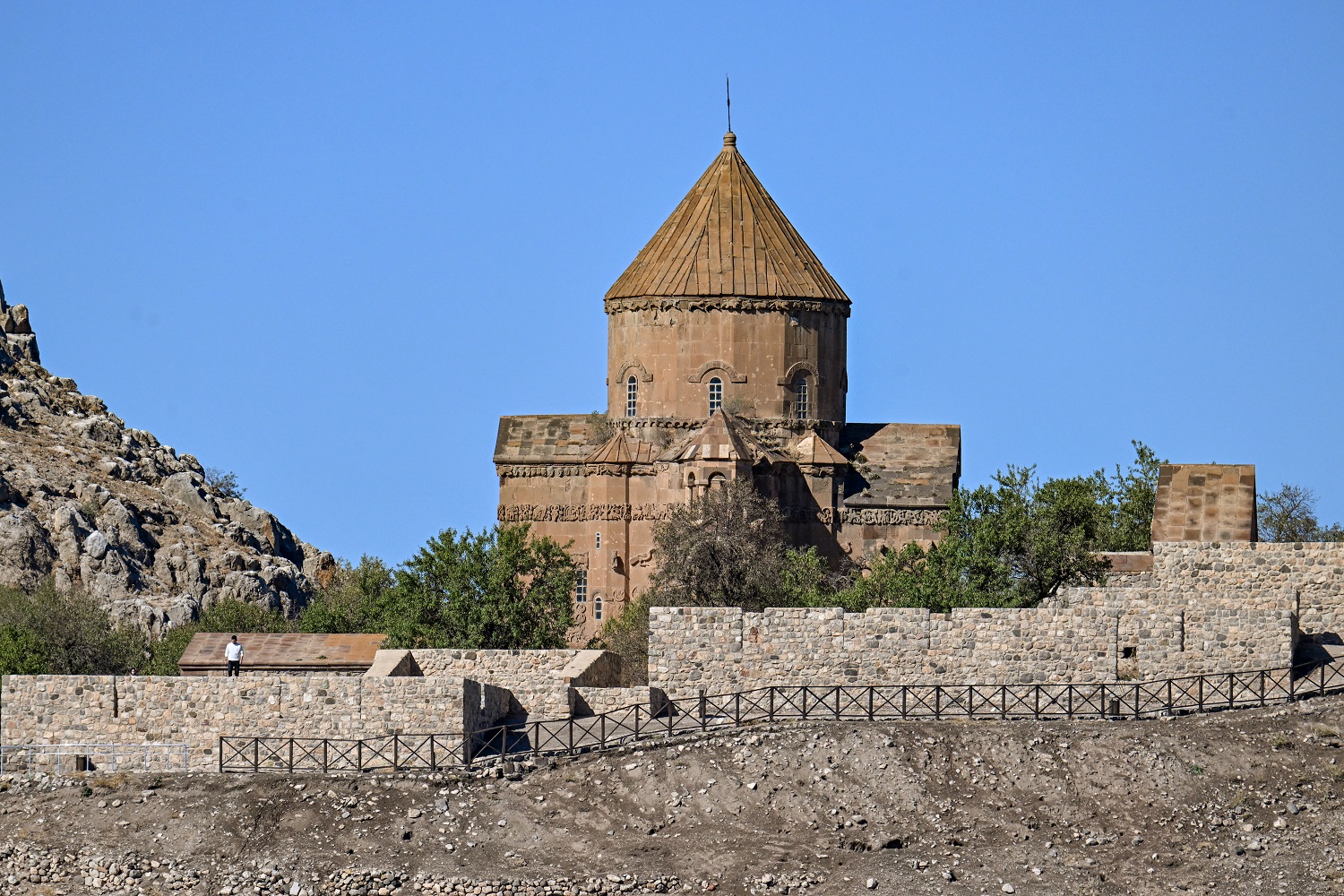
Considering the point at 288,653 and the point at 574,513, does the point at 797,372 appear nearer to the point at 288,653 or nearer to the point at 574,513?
the point at 574,513

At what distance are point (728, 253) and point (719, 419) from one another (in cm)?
448

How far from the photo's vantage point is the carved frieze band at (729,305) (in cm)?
7350

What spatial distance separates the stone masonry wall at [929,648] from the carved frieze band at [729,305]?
69.1 feet

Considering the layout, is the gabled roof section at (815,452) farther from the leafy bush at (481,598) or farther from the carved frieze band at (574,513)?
the leafy bush at (481,598)

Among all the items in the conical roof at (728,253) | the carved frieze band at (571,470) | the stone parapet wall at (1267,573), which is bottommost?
the stone parapet wall at (1267,573)

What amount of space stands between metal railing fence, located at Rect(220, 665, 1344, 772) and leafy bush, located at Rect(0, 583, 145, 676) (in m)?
12.0

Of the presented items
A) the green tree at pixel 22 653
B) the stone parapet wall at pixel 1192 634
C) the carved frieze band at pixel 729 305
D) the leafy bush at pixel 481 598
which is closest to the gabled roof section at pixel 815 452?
the carved frieze band at pixel 729 305

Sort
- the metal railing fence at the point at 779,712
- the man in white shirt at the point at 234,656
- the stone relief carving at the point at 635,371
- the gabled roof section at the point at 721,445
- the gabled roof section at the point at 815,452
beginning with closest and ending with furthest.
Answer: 1. the metal railing fence at the point at 779,712
2. the man in white shirt at the point at 234,656
3. the gabled roof section at the point at 721,445
4. the gabled roof section at the point at 815,452
5. the stone relief carving at the point at 635,371

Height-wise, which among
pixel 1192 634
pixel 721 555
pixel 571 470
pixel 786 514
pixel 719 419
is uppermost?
pixel 719 419

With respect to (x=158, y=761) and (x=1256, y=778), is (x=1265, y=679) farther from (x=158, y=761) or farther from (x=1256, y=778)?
(x=158, y=761)

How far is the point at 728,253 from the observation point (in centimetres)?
7419

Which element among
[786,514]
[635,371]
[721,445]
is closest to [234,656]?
[721,445]

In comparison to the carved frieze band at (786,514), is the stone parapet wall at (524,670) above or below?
below

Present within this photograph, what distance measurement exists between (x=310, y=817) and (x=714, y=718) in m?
7.93
